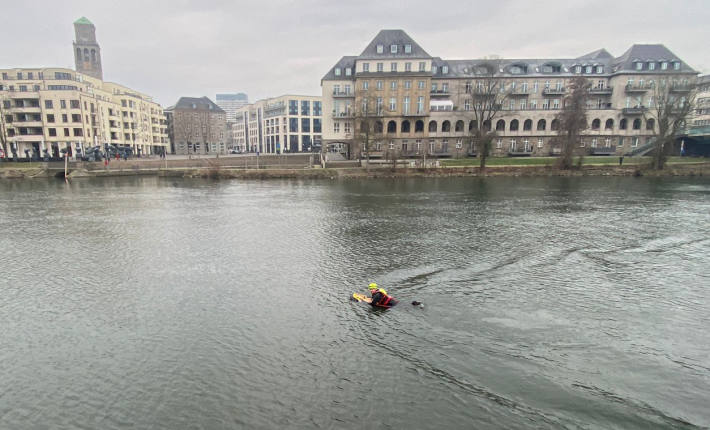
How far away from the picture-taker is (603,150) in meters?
89.5

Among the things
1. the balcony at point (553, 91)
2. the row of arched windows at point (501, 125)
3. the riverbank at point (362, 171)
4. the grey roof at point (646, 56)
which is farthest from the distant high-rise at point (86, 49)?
the grey roof at point (646, 56)

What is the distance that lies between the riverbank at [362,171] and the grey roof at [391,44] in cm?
2538

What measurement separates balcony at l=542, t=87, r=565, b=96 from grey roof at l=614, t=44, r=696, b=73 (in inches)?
497

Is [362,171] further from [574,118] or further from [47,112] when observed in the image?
[47,112]

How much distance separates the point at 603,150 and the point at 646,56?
21.7 m

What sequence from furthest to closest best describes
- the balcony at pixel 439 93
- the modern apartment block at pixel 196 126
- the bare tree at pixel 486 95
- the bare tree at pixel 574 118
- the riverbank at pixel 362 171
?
the modern apartment block at pixel 196 126, the balcony at pixel 439 93, the bare tree at pixel 486 95, the riverbank at pixel 362 171, the bare tree at pixel 574 118

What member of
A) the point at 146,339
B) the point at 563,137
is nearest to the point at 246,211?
the point at 146,339

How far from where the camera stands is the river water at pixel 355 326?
11.1 meters

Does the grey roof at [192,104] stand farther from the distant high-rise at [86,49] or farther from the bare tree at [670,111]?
the bare tree at [670,111]

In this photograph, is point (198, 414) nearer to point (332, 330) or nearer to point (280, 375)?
point (280, 375)

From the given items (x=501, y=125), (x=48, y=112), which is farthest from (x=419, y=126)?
(x=48, y=112)

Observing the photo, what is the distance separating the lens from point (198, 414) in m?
10.9

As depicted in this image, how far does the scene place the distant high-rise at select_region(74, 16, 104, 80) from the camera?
5733 inches

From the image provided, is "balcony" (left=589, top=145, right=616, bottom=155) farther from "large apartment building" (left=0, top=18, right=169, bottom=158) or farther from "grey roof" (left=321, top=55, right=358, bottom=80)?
"large apartment building" (left=0, top=18, right=169, bottom=158)
